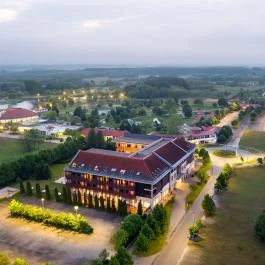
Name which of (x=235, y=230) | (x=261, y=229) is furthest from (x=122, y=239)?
(x=261, y=229)

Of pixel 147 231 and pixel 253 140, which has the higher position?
pixel 147 231

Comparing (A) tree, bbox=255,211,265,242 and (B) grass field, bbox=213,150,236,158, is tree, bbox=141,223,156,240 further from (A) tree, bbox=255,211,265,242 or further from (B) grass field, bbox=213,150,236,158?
(B) grass field, bbox=213,150,236,158

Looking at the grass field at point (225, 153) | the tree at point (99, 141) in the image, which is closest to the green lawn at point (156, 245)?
the tree at point (99, 141)

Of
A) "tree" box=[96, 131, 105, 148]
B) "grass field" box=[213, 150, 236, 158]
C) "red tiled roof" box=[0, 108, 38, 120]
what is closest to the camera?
"grass field" box=[213, 150, 236, 158]

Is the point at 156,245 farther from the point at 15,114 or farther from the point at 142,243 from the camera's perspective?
the point at 15,114

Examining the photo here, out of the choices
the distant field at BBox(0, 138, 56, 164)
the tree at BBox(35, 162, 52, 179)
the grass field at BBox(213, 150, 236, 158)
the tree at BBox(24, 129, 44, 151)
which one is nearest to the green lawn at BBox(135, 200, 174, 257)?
the tree at BBox(35, 162, 52, 179)
